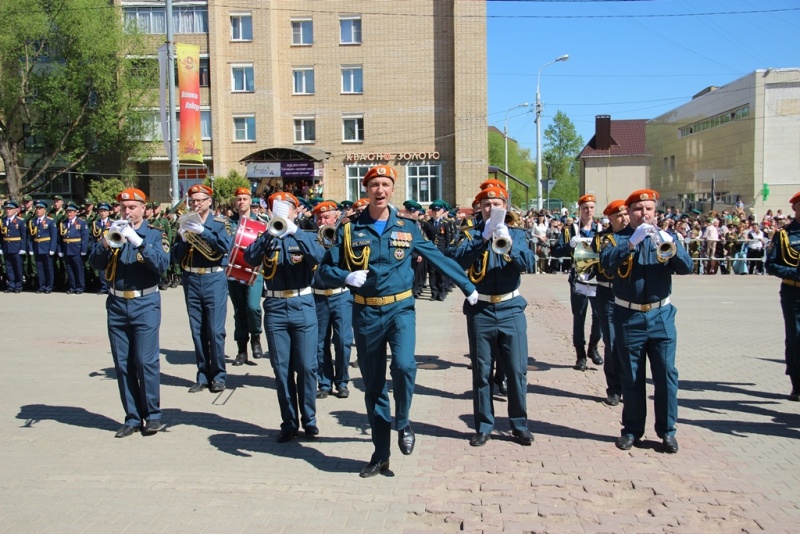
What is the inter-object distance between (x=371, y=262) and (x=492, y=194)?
1.30m

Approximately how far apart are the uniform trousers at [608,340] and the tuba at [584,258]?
16.0 inches

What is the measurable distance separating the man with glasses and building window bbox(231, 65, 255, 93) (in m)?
34.1

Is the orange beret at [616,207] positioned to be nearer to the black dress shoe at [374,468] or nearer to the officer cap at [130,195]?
the black dress shoe at [374,468]

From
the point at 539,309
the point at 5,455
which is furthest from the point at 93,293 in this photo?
the point at 5,455

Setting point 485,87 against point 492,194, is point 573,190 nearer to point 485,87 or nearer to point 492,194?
point 485,87

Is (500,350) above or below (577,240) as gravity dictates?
below

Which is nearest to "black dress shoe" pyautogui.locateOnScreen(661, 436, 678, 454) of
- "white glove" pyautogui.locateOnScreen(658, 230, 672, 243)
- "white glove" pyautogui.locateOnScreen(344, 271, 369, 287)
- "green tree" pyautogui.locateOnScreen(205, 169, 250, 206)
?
"white glove" pyautogui.locateOnScreen(658, 230, 672, 243)

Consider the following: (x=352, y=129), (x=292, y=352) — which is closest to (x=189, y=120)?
(x=292, y=352)

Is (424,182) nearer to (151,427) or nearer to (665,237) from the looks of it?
(151,427)

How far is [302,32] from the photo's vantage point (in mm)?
41219

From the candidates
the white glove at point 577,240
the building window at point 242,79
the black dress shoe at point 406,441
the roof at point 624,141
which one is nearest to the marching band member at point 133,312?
the black dress shoe at point 406,441

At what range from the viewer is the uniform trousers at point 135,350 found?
22.1 ft

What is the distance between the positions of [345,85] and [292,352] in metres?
36.4

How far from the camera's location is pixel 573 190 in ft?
276
